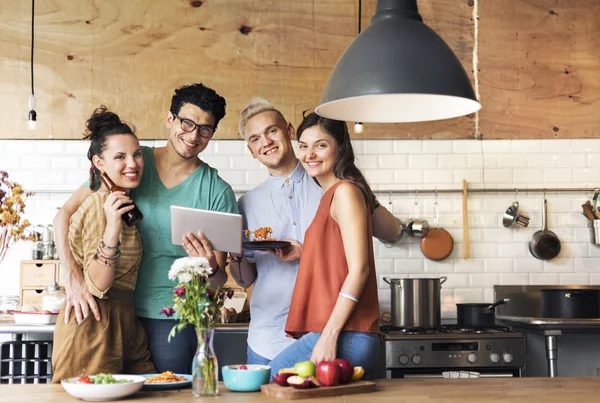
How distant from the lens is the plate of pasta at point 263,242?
3.34 m

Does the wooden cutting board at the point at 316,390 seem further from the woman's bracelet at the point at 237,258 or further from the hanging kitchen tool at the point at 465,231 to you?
the hanging kitchen tool at the point at 465,231

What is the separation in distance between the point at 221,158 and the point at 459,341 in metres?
2.21

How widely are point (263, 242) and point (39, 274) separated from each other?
2768mm

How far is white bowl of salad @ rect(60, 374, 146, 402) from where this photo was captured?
2.52 m

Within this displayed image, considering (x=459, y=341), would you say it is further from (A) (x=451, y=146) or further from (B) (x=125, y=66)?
(B) (x=125, y=66)

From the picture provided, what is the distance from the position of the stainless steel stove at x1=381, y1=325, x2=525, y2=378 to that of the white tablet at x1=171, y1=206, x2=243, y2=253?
2.08 m

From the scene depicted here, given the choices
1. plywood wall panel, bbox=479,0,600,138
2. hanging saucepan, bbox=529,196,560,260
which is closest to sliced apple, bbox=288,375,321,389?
hanging saucepan, bbox=529,196,560,260

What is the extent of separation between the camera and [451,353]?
500cm

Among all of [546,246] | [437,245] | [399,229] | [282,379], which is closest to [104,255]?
[282,379]

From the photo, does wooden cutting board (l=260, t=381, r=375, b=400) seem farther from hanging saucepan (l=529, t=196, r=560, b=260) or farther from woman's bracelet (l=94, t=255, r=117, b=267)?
hanging saucepan (l=529, t=196, r=560, b=260)

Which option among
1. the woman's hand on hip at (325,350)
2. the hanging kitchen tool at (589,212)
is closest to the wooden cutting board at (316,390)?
the woman's hand on hip at (325,350)

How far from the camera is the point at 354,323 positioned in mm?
2898

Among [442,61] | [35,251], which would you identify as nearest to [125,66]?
[35,251]

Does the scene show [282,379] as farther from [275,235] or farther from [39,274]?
[39,274]
